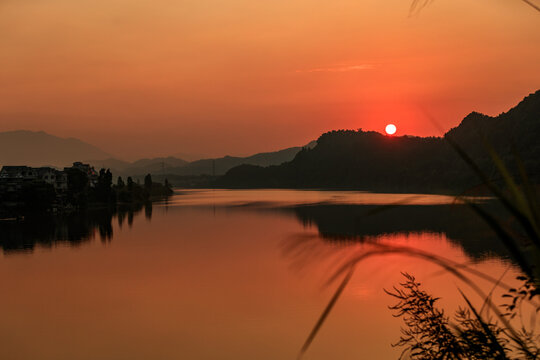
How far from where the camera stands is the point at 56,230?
5341 centimetres

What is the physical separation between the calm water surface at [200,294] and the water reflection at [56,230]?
0.81ft

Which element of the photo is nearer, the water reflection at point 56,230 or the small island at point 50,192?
the water reflection at point 56,230

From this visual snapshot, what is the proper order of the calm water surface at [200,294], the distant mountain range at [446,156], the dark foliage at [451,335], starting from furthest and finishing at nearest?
the distant mountain range at [446,156], the calm water surface at [200,294], the dark foliage at [451,335]

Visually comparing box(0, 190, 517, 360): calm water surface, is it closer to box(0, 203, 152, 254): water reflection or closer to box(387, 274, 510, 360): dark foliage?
box(0, 203, 152, 254): water reflection

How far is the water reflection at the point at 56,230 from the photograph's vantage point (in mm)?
44281

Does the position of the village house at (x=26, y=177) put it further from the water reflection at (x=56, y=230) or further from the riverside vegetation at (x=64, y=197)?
the water reflection at (x=56, y=230)

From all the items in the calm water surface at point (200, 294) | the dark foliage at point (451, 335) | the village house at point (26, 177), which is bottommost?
the calm water surface at point (200, 294)

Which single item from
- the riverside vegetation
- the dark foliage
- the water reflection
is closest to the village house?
the riverside vegetation

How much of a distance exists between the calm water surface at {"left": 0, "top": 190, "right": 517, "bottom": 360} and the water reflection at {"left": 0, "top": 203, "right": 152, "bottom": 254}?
0.25 meters

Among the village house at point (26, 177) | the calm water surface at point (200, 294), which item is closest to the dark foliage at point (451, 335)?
the calm water surface at point (200, 294)

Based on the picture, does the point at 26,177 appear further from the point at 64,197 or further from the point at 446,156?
the point at 446,156

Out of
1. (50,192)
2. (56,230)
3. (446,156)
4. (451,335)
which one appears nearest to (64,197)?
(50,192)

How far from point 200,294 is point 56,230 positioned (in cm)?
3179

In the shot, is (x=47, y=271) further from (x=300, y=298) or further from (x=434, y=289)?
(x=434, y=289)
